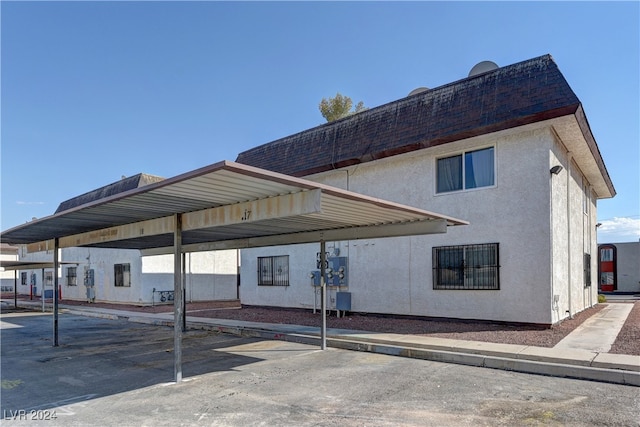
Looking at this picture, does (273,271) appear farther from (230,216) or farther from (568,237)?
(230,216)

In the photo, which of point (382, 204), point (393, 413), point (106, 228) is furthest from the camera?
point (106, 228)

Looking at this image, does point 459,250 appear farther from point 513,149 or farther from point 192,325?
point 192,325

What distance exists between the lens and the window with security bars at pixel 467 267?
12484 mm

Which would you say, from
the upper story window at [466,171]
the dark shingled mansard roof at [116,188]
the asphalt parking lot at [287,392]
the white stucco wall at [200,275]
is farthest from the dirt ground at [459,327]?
the dark shingled mansard roof at [116,188]

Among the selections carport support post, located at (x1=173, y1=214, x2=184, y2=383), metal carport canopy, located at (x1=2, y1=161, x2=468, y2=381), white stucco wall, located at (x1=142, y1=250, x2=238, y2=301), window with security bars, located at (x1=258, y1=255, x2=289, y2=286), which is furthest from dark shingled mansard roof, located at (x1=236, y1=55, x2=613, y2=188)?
white stucco wall, located at (x1=142, y1=250, x2=238, y2=301)

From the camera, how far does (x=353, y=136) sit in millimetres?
15672

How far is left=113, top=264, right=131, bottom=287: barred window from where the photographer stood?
2388 cm

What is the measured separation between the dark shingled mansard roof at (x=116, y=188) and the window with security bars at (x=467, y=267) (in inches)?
594

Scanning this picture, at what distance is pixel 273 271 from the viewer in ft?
61.4

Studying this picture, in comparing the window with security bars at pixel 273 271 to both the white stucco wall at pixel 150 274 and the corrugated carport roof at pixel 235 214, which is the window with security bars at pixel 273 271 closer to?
the white stucco wall at pixel 150 274

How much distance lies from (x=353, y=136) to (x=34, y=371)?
11237mm

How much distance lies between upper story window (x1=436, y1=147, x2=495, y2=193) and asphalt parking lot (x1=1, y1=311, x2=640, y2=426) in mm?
6187

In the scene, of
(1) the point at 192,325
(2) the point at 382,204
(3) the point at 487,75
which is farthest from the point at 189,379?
(3) the point at 487,75

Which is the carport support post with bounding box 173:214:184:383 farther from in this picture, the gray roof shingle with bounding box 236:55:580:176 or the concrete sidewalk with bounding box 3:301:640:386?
the gray roof shingle with bounding box 236:55:580:176
